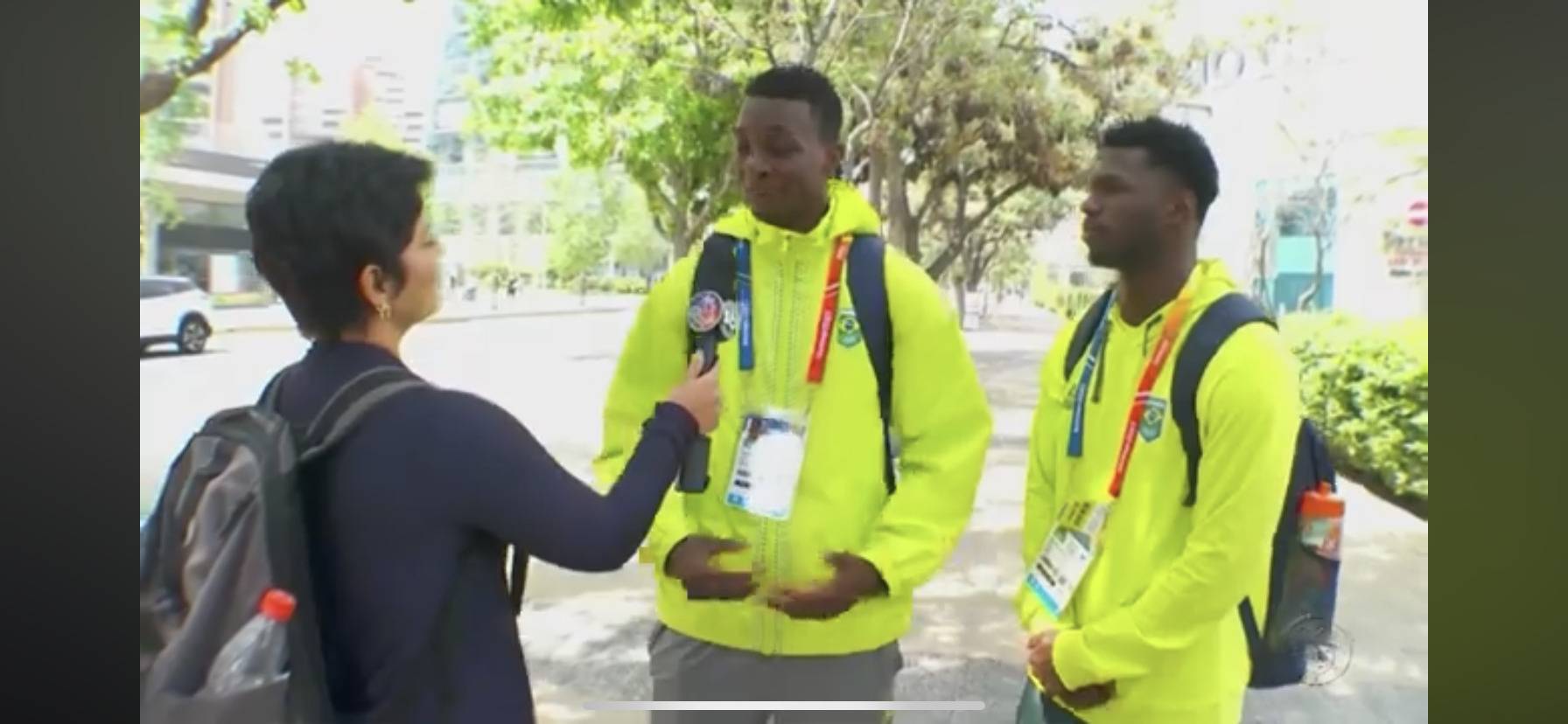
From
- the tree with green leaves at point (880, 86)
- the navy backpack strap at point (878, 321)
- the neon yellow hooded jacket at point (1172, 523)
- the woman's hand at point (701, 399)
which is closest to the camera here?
the woman's hand at point (701, 399)

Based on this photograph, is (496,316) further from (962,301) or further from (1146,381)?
(1146,381)

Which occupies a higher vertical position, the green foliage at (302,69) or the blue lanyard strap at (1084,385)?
the green foliage at (302,69)

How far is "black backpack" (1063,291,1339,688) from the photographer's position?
1936mm

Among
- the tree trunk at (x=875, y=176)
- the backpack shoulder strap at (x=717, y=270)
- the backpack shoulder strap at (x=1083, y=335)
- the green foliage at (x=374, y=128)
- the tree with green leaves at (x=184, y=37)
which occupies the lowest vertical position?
the backpack shoulder strap at (x=1083, y=335)

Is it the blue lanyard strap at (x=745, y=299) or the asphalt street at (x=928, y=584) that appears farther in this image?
the asphalt street at (x=928, y=584)

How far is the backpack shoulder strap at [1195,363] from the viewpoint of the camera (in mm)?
1925

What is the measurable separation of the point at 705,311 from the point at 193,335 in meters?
1.03

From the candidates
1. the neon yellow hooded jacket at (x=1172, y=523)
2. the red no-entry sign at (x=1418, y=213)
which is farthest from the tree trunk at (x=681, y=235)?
the red no-entry sign at (x=1418, y=213)

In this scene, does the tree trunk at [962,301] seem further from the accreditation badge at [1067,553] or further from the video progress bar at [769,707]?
the video progress bar at [769,707]

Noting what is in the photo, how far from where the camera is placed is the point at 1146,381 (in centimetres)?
202

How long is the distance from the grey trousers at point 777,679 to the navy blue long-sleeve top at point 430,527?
2.27 feet

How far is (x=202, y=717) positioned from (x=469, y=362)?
0.95 m

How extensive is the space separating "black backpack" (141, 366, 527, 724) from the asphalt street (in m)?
0.74
